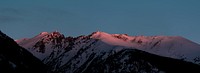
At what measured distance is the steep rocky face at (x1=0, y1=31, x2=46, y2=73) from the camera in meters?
110

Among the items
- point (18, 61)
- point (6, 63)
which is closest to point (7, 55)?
point (18, 61)

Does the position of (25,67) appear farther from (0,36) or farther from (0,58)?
(0,36)

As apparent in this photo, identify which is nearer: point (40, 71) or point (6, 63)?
point (6, 63)

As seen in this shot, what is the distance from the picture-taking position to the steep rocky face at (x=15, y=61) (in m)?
110

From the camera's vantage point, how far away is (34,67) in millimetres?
128625

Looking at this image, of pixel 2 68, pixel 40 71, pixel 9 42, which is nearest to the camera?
pixel 2 68

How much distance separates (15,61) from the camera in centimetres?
11875

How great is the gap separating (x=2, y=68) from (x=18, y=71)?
18.7 ft

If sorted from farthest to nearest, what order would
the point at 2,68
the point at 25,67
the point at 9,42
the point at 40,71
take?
the point at 9,42 → the point at 40,71 → the point at 25,67 → the point at 2,68

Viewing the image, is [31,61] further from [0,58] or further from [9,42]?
[0,58]

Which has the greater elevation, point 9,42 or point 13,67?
point 9,42

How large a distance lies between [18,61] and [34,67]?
7.81m

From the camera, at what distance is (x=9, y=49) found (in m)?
132

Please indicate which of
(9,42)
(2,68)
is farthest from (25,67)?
(9,42)
